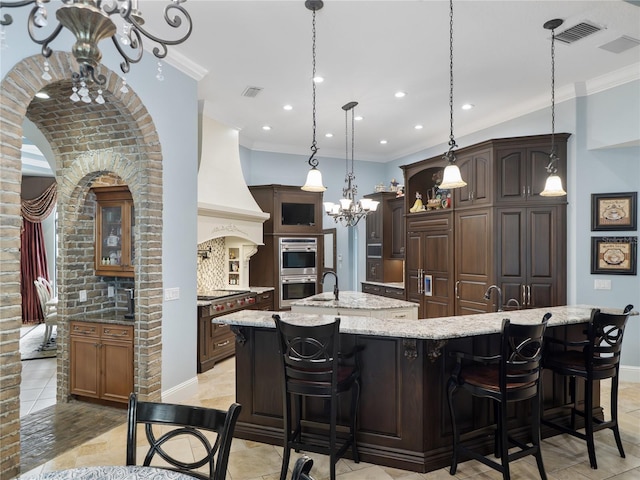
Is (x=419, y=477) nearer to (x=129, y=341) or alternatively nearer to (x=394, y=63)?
(x=129, y=341)

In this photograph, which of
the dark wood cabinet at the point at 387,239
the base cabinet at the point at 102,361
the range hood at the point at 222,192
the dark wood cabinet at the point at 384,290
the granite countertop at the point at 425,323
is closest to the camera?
the granite countertop at the point at 425,323

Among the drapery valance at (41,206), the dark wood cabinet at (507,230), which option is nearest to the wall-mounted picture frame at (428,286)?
the dark wood cabinet at (507,230)

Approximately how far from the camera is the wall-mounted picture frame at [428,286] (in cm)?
599

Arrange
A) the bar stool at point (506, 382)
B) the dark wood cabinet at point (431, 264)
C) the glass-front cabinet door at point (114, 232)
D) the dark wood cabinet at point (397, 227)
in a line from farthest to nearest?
the dark wood cabinet at point (397, 227) → the dark wood cabinet at point (431, 264) → the glass-front cabinet door at point (114, 232) → the bar stool at point (506, 382)

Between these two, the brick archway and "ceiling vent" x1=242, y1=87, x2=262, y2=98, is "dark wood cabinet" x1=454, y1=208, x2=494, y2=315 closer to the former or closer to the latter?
"ceiling vent" x1=242, y1=87, x2=262, y2=98

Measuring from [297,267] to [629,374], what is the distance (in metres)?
4.66

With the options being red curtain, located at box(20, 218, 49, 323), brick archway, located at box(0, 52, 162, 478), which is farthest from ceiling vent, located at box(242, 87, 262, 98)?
red curtain, located at box(20, 218, 49, 323)

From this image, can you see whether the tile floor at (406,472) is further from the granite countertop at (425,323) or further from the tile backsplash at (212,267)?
the tile backsplash at (212,267)

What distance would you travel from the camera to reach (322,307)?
464cm

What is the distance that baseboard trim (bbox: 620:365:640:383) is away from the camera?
4.42 metres

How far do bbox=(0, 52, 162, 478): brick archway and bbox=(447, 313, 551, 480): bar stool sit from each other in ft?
8.60

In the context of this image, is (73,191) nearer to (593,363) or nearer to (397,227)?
(593,363)

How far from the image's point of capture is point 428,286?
6031mm

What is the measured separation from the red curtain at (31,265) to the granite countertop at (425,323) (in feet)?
23.2
